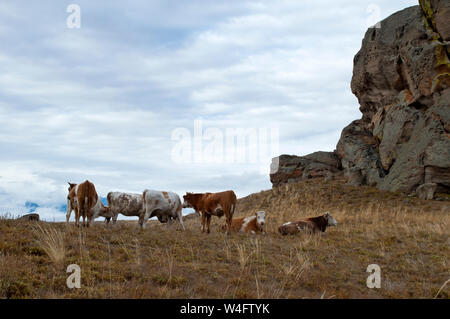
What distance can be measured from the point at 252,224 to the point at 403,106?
26043mm

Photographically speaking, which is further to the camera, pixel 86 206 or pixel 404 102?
pixel 404 102

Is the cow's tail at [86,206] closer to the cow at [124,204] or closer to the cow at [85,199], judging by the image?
the cow at [85,199]

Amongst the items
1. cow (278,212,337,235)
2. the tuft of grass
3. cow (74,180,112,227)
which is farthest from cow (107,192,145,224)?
cow (278,212,337,235)

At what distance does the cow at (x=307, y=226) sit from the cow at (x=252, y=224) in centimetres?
97

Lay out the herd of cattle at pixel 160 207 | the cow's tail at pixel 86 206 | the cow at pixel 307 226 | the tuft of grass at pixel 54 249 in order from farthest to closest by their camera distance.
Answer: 1. the cow at pixel 307 226
2. the herd of cattle at pixel 160 207
3. the cow's tail at pixel 86 206
4. the tuft of grass at pixel 54 249

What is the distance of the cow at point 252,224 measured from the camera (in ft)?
60.7

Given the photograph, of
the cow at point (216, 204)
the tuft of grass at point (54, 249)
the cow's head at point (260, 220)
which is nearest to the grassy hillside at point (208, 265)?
the tuft of grass at point (54, 249)

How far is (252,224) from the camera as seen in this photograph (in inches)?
757

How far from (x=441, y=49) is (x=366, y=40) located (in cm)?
1305

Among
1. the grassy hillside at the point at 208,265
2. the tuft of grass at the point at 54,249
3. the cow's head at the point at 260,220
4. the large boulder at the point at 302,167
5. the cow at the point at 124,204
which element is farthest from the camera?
the large boulder at the point at 302,167

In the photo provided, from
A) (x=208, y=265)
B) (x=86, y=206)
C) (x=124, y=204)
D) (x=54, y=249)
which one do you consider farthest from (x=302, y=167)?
(x=54, y=249)

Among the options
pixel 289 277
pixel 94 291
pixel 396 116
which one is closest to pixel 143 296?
pixel 94 291

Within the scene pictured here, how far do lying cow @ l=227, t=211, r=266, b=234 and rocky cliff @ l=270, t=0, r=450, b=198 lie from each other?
63.4 ft

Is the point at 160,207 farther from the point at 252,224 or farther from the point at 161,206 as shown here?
the point at 252,224
